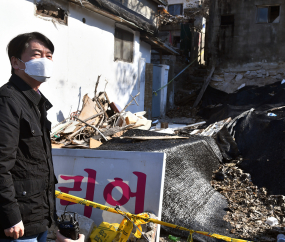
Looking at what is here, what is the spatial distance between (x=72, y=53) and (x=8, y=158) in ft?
20.7

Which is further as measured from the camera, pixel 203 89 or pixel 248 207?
pixel 203 89

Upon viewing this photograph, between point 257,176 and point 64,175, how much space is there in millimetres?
3616

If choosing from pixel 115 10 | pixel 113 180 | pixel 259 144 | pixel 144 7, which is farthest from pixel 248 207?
pixel 144 7

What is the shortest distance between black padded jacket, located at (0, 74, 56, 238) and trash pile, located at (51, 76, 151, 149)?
3659 millimetres

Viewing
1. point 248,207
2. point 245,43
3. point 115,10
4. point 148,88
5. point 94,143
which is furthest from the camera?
point 245,43

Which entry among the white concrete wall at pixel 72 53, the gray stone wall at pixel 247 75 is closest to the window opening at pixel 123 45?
the white concrete wall at pixel 72 53

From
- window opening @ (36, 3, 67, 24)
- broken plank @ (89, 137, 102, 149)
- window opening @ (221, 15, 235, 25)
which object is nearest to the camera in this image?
broken plank @ (89, 137, 102, 149)

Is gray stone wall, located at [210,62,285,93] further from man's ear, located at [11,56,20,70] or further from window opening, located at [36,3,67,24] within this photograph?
man's ear, located at [11,56,20,70]

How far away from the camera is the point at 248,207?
13.7 feet

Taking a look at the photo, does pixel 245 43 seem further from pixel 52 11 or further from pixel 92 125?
pixel 92 125

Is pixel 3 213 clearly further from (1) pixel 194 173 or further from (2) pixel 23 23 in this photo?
(2) pixel 23 23

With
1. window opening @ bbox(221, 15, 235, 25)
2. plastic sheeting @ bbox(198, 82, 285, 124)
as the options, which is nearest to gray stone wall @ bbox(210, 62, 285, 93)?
plastic sheeting @ bbox(198, 82, 285, 124)

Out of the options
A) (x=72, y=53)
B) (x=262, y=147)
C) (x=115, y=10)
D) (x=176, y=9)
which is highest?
(x=176, y=9)

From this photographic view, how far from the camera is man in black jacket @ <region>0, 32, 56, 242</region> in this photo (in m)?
1.50
